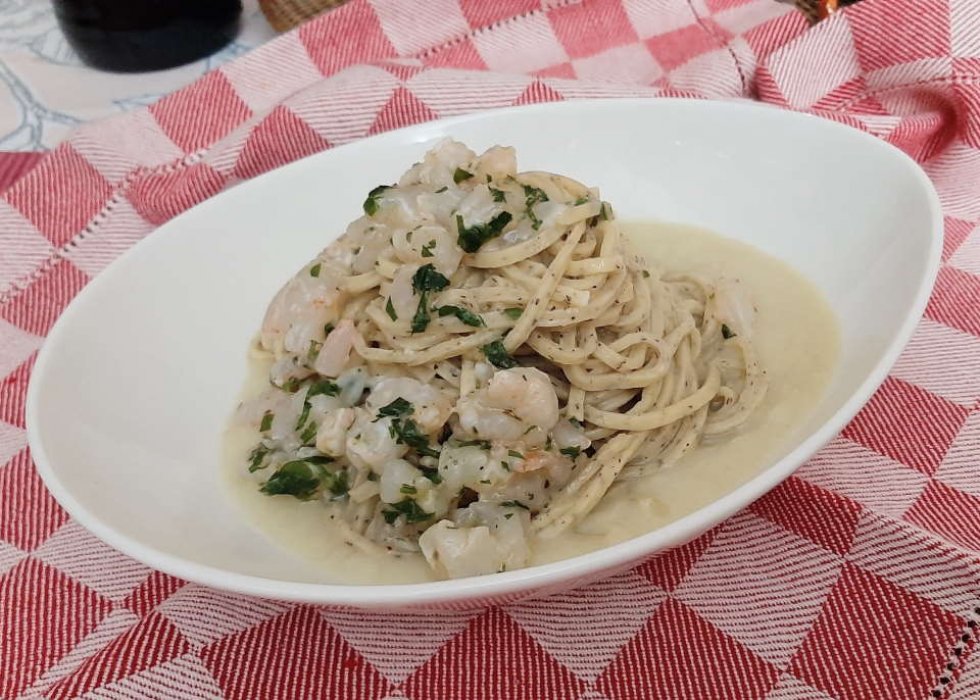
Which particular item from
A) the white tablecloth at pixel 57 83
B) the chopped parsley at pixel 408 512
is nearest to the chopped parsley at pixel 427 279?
the chopped parsley at pixel 408 512

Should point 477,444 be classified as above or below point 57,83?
above

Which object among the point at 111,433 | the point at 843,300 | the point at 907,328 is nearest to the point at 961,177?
the point at 843,300

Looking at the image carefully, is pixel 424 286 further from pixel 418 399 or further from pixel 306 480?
pixel 306 480

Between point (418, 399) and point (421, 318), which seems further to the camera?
point (421, 318)

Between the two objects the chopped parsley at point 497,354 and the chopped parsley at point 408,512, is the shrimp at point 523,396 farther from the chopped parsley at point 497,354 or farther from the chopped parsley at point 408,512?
the chopped parsley at point 408,512

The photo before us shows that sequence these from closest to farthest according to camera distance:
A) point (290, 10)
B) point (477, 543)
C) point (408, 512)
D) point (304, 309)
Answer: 1. point (477, 543)
2. point (408, 512)
3. point (304, 309)
4. point (290, 10)

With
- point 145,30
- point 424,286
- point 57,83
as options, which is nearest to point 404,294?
point 424,286
